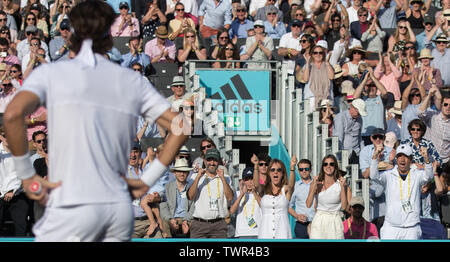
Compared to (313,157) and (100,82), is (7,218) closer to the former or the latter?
(313,157)

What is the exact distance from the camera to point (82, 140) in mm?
4168

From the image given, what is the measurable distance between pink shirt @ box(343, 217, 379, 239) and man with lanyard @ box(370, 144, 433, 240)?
202 millimetres

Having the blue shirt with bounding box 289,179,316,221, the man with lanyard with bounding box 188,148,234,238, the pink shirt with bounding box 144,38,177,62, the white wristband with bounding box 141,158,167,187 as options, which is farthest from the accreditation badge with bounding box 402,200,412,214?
the white wristband with bounding box 141,158,167,187

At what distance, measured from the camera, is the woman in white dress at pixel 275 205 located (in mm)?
11086

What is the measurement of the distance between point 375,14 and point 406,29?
0.66 metres

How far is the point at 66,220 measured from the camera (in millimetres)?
4168

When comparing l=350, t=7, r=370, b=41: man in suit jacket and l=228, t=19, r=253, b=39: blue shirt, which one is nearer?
l=228, t=19, r=253, b=39: blue shirt

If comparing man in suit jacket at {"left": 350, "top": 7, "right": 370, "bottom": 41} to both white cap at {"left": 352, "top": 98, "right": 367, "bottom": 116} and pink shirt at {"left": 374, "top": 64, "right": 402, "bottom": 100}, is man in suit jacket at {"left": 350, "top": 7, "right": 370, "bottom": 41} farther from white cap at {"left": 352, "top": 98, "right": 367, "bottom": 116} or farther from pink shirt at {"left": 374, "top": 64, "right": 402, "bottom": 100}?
white cap at {"left": 352, "top": 98, "right": 367, "bottom": 116}

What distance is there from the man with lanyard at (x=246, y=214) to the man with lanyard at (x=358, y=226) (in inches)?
44.0

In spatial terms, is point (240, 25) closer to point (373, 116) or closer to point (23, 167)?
point (373, 116)

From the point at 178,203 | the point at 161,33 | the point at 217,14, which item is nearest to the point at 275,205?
the point at 178,203

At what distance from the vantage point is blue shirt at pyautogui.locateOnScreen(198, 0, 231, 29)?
18031 mm
